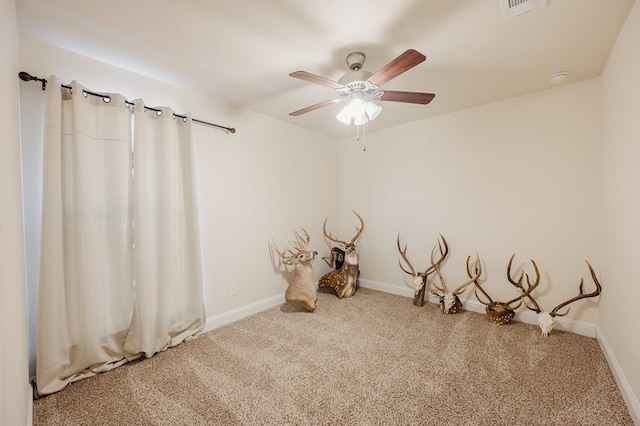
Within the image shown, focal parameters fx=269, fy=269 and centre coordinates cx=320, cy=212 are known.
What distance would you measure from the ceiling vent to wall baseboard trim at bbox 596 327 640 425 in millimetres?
2192

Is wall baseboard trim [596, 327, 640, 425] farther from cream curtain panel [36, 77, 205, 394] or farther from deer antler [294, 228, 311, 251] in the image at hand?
cream curtain panel [36, 77, 205, 394]

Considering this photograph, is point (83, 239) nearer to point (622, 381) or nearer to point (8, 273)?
point (8, 273)

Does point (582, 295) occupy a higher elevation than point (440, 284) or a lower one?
higher

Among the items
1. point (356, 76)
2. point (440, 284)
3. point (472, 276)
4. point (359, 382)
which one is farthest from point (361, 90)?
point (440, 284)

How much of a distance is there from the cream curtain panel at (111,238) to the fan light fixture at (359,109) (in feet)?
4.66

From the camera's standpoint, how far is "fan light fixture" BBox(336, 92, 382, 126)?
198cm

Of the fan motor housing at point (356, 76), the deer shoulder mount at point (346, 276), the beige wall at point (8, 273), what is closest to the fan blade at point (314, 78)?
the fan motor housing at point (356, 76)

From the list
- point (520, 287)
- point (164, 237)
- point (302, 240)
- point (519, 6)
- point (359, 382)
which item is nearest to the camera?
point (519, 6)

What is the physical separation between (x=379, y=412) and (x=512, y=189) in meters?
2.44

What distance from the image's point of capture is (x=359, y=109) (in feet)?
6.69

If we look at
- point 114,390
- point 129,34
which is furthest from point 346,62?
point 114,390

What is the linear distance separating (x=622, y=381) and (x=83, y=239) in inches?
141

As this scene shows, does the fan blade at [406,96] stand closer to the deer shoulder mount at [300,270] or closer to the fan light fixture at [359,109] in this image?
the fan light fixture at [359,109]

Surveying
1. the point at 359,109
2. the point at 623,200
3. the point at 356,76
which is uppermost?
the point at 356,76
